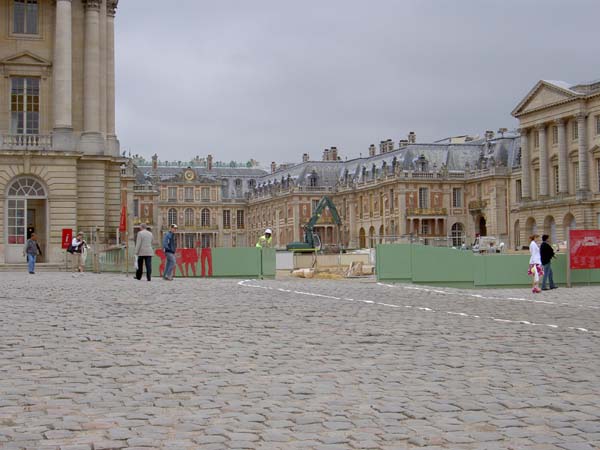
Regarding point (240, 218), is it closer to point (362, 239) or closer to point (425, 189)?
point (362, 239)

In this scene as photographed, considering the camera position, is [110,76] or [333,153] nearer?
[110,76]

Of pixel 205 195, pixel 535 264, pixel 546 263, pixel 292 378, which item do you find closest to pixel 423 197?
pixel 205 195

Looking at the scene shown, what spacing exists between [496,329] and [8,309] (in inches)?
313

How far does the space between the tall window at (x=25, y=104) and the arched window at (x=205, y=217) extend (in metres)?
110

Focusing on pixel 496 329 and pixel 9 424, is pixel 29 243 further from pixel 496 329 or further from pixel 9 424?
pixel 9 424

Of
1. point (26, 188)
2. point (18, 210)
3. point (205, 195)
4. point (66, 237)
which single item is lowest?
point (66, 237)

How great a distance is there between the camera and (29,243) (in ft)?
113

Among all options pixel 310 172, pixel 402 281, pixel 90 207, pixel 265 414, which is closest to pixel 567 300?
pixel 402 281

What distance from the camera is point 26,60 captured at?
41.9m

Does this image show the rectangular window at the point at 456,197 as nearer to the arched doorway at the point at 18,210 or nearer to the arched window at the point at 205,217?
the arched window at the point at 205,217

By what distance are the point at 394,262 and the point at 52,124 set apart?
1874 cm

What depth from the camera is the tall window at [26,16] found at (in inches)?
1670

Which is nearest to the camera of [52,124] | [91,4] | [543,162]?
[52,124]

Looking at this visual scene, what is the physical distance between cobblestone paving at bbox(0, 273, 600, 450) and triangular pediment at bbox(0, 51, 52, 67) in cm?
2630
